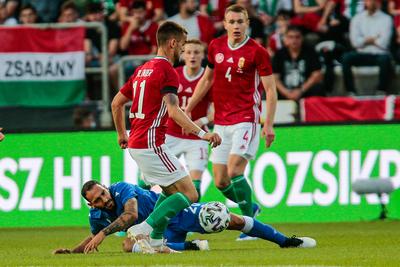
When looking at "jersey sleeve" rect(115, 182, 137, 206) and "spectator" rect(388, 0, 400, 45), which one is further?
"spectator" rect(388, 0, 400, 45)

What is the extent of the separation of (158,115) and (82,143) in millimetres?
6263

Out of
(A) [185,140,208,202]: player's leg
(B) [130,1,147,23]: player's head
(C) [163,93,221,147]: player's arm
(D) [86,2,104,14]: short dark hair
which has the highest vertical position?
(C) [163,93,221,147]: player's arm

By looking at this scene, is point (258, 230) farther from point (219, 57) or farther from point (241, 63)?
point (219, 57)

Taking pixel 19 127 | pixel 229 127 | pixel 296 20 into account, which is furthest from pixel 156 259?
pixel 296 20

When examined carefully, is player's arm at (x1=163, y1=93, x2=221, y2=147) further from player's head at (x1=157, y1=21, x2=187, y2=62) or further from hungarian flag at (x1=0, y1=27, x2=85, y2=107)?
hungarian flag at (x1=0, y1=27, x2=85, y2=107)

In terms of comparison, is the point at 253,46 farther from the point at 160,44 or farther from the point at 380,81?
the point at 380,81

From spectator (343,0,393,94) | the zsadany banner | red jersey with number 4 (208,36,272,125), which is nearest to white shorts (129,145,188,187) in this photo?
red jersey with number 4 (208,36,272,125)

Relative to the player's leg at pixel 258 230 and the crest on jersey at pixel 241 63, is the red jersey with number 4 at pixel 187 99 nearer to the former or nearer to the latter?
the crest on jersey at pixel 241 63

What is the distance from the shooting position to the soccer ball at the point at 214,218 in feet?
36.0

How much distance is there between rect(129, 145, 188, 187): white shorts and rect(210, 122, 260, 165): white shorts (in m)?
2.33

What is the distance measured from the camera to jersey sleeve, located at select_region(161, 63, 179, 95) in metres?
10.9

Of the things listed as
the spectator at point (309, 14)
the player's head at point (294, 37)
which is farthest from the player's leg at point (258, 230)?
the spectator at point (309, 14)

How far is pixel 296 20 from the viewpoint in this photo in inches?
765

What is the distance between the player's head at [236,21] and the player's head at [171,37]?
2258 millimetres
